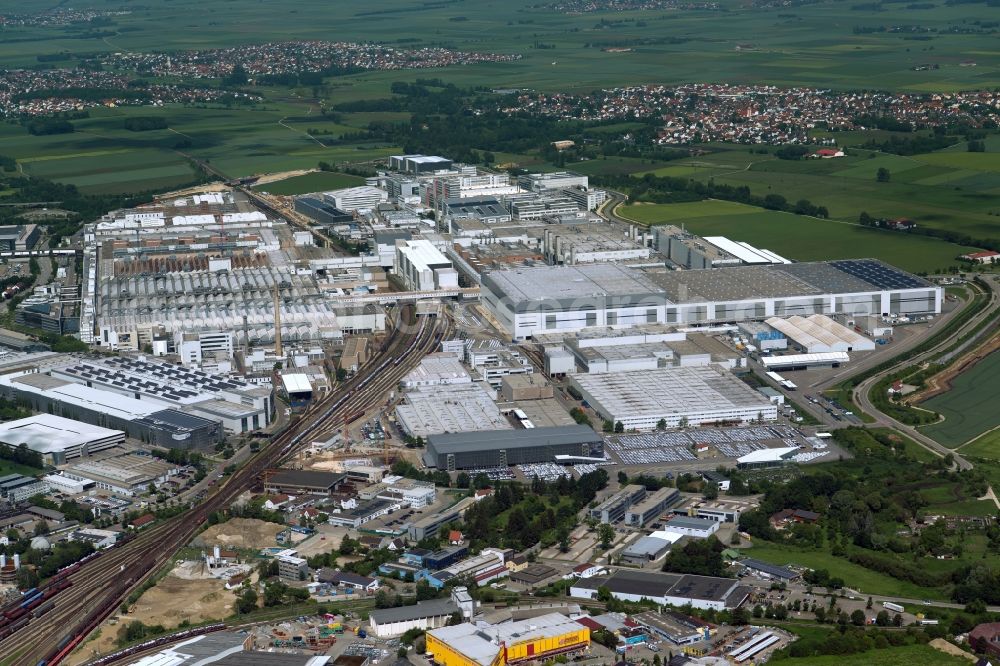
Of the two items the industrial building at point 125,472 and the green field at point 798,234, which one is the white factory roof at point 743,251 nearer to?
the green field at point 798,234

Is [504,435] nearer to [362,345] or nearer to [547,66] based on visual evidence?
[362,345]

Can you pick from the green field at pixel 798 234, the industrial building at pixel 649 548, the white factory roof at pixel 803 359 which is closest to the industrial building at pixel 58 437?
the industrial building at pixel 649 548

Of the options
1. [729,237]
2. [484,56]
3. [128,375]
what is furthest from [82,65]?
[128,375]

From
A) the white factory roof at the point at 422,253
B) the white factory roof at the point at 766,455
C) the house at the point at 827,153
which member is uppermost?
the house at the point at 827,153

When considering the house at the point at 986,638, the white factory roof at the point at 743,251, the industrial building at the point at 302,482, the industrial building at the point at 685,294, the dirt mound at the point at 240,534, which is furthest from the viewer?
the white factory roof at the point at 743,251

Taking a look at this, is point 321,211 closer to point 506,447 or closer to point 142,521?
point 506,447
